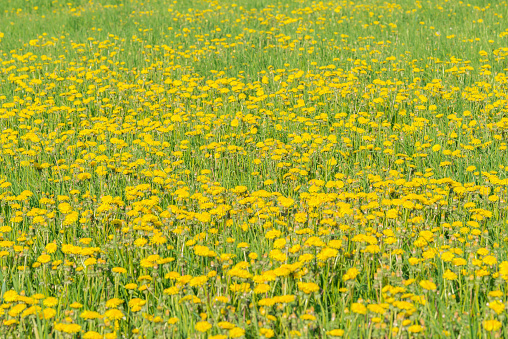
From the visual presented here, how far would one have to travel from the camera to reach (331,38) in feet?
27.9

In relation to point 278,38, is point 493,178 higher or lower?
lower

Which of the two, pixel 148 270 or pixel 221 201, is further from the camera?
pixel 221 201

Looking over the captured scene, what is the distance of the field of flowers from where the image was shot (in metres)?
2.49

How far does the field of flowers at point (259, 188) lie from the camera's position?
2.49 m

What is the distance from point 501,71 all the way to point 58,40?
703cm

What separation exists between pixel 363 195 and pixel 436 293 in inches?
39.9

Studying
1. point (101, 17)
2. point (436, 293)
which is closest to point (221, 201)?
point (436, 293)

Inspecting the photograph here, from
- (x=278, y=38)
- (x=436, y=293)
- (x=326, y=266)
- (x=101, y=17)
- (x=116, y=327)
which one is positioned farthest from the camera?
(x=101, y=17)

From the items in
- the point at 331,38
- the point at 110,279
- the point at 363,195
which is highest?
the point at 331,38

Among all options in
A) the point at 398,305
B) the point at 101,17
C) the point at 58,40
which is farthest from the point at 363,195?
the point at 101,17

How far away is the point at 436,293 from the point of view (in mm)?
2670

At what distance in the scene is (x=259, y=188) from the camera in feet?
13.4

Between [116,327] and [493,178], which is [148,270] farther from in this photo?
[493,178]

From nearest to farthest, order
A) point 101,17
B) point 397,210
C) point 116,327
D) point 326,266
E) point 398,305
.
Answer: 1. point 398,305
2. point 116,327
3. point 326,266
4. point 397,210
5. point 101,17
